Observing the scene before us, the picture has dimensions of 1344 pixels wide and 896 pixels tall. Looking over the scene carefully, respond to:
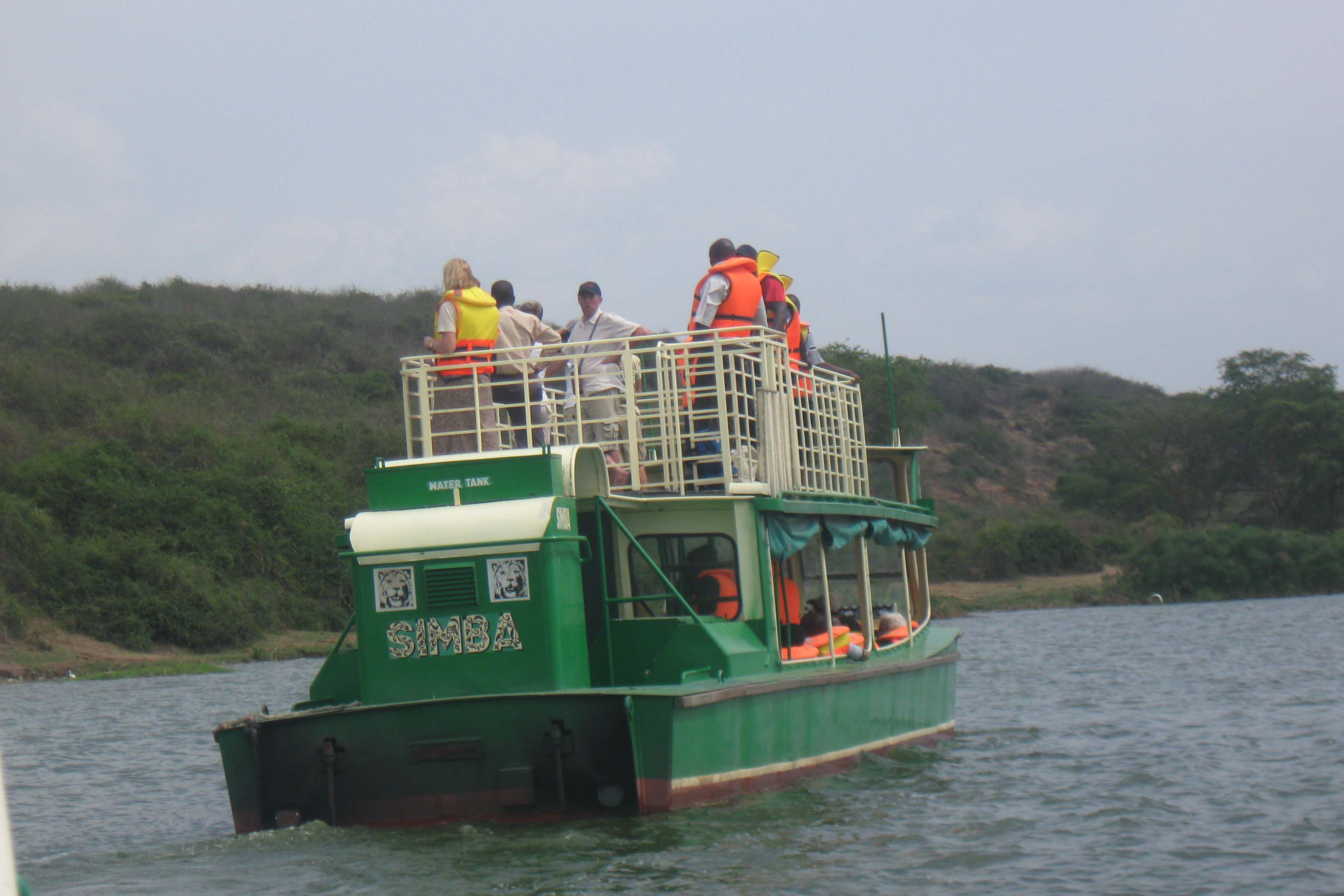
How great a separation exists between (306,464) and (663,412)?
1149 inches

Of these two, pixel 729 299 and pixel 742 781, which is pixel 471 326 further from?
pixel 742 781

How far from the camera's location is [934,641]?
44.9ft

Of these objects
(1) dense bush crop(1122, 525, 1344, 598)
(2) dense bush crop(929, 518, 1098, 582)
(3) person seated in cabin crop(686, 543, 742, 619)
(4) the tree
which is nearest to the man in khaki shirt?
(3) person seated in cabin crop(686, 543, 742, 619)

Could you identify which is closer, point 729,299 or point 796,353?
point 729,299

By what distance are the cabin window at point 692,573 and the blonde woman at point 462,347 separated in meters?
1.38

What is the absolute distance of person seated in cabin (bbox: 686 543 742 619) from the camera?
409 inches

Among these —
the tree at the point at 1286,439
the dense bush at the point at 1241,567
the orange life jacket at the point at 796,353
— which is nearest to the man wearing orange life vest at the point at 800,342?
the orange life jacket at the point at 796,353

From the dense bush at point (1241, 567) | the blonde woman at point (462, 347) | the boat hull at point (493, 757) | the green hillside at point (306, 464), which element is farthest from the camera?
the dense bush at point (1241, 567)

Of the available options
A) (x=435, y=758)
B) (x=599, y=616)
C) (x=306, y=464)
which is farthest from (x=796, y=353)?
(x=306, y=464)

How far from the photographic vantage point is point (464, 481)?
935cm

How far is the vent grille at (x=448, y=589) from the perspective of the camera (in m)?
9.02

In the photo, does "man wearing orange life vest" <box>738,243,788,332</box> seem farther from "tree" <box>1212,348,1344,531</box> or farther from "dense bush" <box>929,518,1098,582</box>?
"tree" <box>1212,348,1344,531</box>

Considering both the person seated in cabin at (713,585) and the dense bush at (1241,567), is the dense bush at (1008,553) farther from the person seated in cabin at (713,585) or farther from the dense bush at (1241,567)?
the person seated in cabin at (713,585)

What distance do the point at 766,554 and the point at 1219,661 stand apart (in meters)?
14.4
